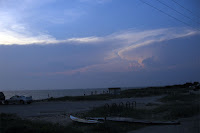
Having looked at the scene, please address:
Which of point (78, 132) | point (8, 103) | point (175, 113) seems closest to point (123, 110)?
point (175, 113)

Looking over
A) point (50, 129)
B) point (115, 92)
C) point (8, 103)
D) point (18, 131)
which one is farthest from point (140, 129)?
point (115, 92)

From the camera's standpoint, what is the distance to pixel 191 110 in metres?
16.3

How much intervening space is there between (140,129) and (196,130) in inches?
103

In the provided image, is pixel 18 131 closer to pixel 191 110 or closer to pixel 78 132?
pixel 78 132

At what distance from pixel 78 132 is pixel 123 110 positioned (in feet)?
26.6

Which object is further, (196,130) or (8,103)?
(8,103)

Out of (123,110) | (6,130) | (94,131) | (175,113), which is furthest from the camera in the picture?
(123,110)

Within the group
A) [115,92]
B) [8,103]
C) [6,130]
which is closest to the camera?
[6,130]

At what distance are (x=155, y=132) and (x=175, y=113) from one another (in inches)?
228

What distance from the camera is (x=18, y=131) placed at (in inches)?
341

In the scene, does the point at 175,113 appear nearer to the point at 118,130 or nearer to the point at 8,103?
the point at 118,130

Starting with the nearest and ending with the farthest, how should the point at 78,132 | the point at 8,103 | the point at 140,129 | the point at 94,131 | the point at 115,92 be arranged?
the point at 78,132 → the point at 94,131 → the point at 140,129 → the point at 8,103 → the point at 115,92

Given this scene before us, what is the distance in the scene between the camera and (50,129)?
8789 millimetres

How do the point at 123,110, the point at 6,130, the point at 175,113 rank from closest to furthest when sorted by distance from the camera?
1. the point at 6,130
2. the point at 175,113
3. the point at 123,110
